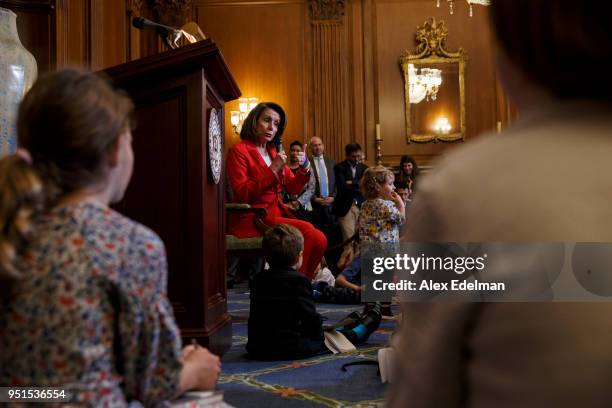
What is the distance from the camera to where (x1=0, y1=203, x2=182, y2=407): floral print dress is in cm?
94

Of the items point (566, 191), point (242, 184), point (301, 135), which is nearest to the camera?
point (566, 191)

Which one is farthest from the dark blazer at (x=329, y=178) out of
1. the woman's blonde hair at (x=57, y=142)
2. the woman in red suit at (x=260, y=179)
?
the woman's blonde hair at (x=57, y=142)

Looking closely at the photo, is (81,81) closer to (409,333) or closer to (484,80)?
(409,333)

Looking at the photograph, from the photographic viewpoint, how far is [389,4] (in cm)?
962

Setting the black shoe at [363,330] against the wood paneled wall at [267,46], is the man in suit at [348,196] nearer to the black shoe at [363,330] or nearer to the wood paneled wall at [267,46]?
the wood paneled wall at [267,46]

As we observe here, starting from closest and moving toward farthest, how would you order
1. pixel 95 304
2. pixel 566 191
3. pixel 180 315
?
pixel 566 191 → pixel 95 304 → pixel 180 315

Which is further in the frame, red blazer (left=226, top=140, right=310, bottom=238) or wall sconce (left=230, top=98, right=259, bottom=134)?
wall sconce (left=230, top=98, right=259, bottom=134)

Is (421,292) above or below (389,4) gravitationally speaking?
below

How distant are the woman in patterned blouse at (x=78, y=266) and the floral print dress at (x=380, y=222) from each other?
3473 mm

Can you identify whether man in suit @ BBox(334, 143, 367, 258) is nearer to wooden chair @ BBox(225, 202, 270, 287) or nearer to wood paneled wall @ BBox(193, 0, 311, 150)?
wood paneled wall @ BBox(193, 0, 311, 150)

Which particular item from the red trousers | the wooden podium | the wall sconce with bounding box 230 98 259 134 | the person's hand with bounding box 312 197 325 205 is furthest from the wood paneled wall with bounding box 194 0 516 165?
the wooden podium

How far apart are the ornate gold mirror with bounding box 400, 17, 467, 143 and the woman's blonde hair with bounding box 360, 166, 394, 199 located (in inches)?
198

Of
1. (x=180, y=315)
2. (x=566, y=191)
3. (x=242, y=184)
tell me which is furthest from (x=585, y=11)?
(x=242, y=184)

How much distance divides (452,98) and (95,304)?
9092 mm
